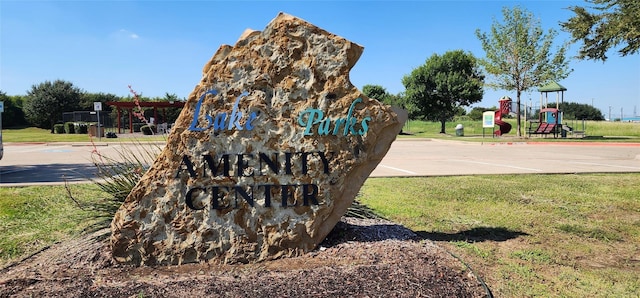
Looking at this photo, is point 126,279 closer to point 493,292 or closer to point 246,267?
point 246,267

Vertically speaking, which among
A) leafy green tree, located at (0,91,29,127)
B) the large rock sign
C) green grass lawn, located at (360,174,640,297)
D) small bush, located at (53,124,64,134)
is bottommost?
green grass lawn, located at (360,174,640,297)

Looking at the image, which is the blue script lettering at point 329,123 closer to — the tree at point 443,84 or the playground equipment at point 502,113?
the playground equipment at point 502,113

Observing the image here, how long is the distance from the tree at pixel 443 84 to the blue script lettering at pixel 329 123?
127ft

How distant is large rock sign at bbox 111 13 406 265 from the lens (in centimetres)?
385

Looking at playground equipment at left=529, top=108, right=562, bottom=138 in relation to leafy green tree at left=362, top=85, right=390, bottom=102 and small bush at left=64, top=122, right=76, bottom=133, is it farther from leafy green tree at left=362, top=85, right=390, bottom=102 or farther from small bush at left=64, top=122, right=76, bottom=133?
small bush at left=64, top=122, right=76, bottom=133

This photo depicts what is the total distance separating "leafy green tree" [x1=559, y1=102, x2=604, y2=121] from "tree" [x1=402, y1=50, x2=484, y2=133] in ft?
78.7

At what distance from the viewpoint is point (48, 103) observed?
41.2 m

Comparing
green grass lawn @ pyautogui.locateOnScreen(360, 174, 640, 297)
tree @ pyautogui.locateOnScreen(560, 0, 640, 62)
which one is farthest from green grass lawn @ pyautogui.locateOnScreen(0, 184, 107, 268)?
tree @ pyautogui.locateOnScreen(560, 0, 640, 62)

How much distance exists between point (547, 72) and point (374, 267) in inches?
1086

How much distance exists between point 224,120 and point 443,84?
39467mm

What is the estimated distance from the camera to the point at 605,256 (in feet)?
14.1

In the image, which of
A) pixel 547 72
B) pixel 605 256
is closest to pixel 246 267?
Result: pixel 605 256

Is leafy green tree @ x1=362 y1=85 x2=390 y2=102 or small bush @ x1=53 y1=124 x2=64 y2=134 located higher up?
leafy green tree @ x1=362 y1=85 x2=390 y2=102

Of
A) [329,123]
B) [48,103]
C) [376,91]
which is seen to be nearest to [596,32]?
[329,123]
